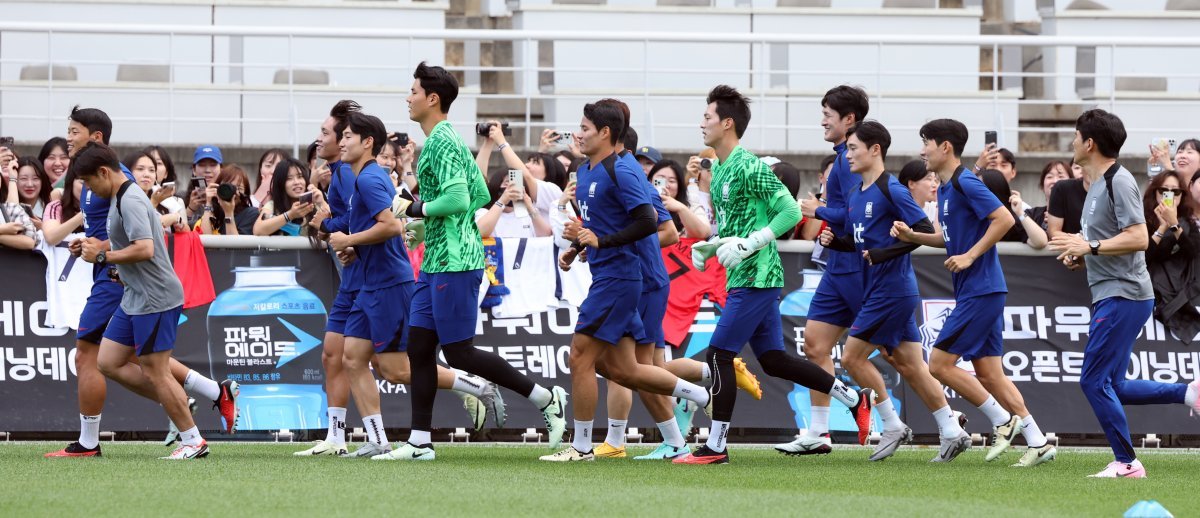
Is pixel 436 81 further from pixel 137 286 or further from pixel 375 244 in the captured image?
pixel 137 286

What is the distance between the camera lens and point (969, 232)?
1143 centimetres

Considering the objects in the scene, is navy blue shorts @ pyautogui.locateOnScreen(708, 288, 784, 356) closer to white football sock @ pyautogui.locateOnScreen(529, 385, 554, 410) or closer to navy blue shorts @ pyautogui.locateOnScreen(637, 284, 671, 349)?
navy blue shorts @ pyautogui.locateOnScreen(637, 284, 671, 349)

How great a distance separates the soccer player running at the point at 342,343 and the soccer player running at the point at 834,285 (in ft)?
7.39

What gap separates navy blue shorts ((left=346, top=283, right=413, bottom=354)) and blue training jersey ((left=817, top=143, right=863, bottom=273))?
9.76 ft

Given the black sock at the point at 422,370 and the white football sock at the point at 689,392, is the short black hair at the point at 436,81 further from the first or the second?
the white football sock at the point at 689,392

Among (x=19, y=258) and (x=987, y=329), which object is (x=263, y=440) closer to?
(x=19, y=258)

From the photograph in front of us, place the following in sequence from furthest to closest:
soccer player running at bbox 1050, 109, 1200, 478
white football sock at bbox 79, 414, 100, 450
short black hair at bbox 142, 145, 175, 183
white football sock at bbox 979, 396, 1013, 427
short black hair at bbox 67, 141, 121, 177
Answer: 1. short black hair at bbox 142, 145, 175, 183
2. white football sock at bbox 979, 396, 1013, 427
3. white football sock at bbox 79, 414, 100, 450
4. short black hair at bbox 67, 141, 121, 177
5. soccer player running at bbox 1050, 109, 1200, 478

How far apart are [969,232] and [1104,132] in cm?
137

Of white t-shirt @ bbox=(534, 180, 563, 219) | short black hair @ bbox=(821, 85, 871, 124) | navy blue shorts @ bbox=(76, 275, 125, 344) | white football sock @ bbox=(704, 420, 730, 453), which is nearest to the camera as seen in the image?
white football sock @ bbox=(704, 420, 730, 453)

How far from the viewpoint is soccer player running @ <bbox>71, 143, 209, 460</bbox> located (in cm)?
1062

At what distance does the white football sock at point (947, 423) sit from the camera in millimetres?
11570

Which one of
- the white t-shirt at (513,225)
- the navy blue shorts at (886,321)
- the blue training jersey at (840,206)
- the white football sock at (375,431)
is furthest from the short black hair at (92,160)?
the navy blue shorts at (886,321)

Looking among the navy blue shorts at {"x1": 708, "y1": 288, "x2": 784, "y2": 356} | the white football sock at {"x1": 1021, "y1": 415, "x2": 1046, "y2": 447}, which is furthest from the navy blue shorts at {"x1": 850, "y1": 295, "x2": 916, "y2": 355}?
the white football sock at {"x1": 1021, "y1": 415, "x2": 1046, "y2": 447}

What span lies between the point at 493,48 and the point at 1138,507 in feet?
44.5
